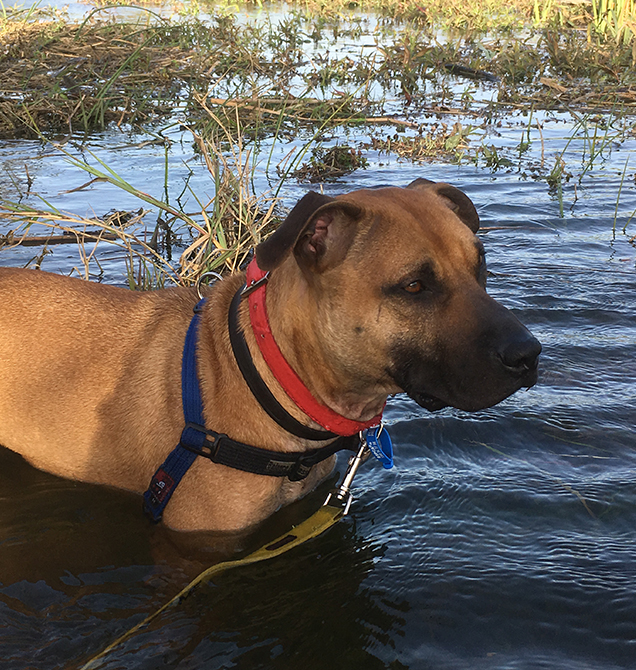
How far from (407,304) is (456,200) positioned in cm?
100

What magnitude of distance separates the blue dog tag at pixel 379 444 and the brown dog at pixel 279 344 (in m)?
0.13

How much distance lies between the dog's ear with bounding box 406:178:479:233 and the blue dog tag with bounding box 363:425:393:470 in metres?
1.13

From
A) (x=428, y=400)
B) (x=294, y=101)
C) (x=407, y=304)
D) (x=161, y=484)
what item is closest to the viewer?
(x=407, y=304)

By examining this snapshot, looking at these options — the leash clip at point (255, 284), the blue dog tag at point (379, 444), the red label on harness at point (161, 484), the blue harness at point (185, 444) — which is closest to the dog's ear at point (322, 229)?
the leash clip at point (255, 284)

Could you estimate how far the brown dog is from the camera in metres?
2.87

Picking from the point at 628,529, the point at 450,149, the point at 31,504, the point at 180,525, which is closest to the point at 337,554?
the point at 180,525

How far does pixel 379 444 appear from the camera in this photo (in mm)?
3414

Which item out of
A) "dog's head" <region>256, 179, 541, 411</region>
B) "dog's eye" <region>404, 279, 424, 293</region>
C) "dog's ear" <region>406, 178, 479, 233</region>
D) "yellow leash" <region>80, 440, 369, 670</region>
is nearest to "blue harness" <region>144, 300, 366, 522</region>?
"yellow leash" <region>80, 440, 369, 670</region>

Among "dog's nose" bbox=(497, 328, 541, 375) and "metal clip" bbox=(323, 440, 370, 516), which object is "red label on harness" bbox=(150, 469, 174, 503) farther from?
"dog's nose" bbox=(497, 328, 541, 375)

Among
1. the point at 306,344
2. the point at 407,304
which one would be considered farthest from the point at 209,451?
the point at 407,304

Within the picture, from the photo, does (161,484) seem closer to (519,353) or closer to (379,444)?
(379,444)

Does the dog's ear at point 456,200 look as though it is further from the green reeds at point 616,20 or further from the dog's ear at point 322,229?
the green reeds at point 616,20

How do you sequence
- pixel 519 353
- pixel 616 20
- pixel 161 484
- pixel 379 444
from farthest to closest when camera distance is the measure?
pixel 616 20
pixel 379 444
pixel 161 484
pixel 519 353

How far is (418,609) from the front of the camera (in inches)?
124
